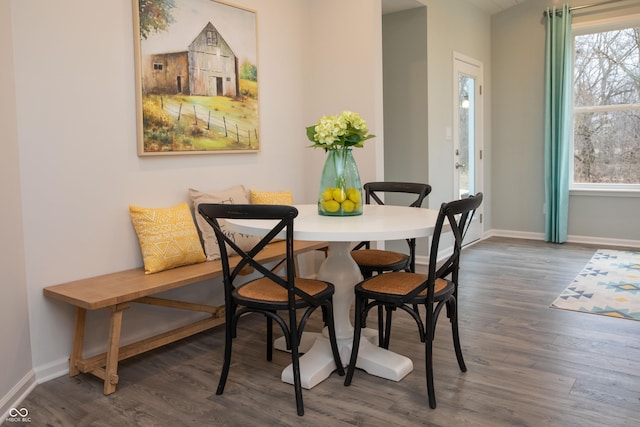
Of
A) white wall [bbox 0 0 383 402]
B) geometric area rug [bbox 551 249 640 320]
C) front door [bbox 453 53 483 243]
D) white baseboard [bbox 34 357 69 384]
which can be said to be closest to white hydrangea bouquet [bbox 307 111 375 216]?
white wall [bbox 0 0 383 402]

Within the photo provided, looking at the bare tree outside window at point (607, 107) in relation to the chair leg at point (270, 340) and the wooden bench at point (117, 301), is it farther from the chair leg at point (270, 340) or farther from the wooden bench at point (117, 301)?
the chair leg at point (270, 340)

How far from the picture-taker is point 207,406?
233 cm

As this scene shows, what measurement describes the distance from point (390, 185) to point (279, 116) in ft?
3.48

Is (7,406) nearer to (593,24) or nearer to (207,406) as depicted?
(207,406)

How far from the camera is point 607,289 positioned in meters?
4.13

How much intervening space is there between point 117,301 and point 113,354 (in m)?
0.25

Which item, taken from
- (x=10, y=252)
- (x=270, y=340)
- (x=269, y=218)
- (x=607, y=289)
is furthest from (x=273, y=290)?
(x=607, y=289)

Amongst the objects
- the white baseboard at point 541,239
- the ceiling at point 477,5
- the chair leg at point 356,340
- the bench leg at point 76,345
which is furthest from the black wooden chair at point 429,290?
the ceiling at point 477,5

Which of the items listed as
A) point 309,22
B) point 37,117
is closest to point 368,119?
point 309,22

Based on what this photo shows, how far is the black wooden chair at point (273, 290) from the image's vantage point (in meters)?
2.16

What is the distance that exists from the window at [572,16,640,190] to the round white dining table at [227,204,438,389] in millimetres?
3983

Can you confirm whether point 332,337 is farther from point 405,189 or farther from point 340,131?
point 405,189

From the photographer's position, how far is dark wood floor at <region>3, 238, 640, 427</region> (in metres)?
2.21

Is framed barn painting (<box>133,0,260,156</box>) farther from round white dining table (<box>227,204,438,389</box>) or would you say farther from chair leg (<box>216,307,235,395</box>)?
chair leg (<box>216,307,235,395</box>)
